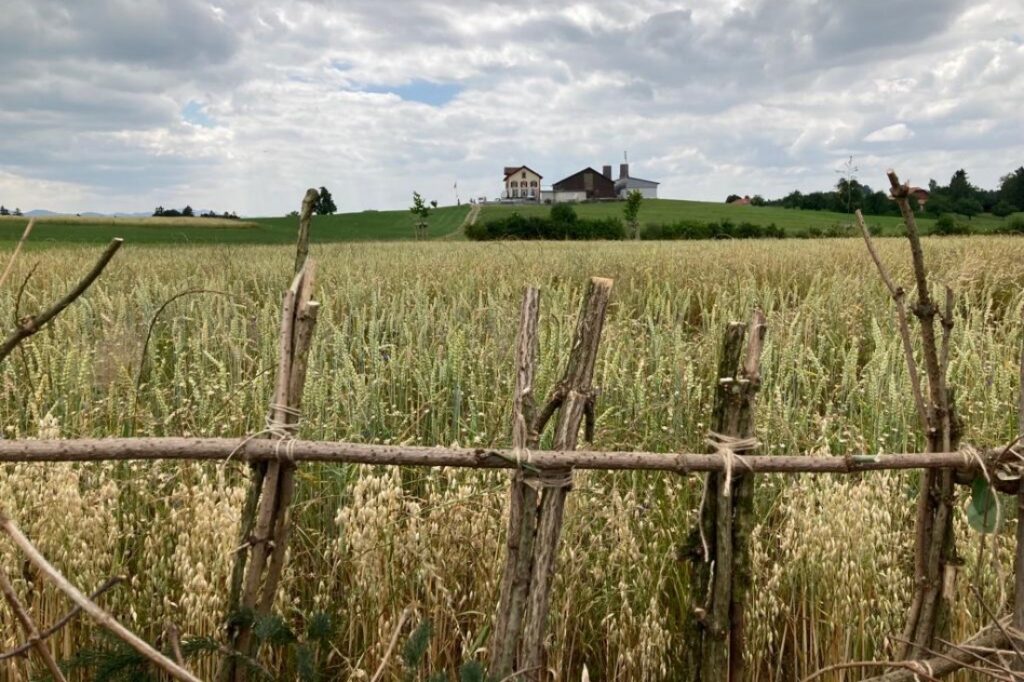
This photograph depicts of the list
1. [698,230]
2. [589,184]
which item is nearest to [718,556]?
[698,230]

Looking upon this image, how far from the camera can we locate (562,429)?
5.02 feet

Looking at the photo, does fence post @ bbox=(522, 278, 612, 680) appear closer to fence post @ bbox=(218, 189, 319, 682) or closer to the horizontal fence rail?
the horizontal fence rail

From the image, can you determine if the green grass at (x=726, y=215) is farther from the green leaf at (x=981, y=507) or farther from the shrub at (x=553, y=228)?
the green leaf at (x=981, y=507)

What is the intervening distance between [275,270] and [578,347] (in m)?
8.16

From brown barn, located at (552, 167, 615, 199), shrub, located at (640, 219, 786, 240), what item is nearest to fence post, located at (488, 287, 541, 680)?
shrub, located at (640, 219, 786, 240)

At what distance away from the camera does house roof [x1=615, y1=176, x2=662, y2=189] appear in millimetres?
91312

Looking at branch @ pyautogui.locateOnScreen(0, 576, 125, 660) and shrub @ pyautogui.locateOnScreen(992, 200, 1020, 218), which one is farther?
shrub @ pyautogui.locateOnScreen(992, 200, 1020, 218)

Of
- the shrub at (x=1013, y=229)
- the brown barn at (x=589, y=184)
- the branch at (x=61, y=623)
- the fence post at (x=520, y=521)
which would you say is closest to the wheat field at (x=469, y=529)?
the fence post at (x=520, y=521)

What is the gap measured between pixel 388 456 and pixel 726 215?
58.6 m

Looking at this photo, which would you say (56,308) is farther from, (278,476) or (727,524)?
(727,524)

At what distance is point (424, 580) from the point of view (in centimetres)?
212

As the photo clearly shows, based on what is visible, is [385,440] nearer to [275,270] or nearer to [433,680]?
[433,680]

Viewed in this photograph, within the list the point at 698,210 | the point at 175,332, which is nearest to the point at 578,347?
the point at 175,332

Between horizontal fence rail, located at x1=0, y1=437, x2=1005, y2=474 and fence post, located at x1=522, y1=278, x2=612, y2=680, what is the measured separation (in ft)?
0.22
